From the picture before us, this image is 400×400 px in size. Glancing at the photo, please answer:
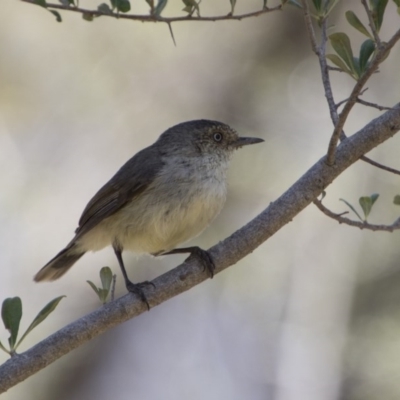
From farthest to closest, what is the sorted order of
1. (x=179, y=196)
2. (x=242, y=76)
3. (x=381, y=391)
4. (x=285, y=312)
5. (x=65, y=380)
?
1. (x=242, y=76)
2. (x=65, y=380)
3. (x=285, y=312)
4. (x=381, y=391)
5. (x=179, y=196)

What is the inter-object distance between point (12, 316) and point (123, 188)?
174 centimetres

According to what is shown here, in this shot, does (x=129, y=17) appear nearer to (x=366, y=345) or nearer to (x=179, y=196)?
(x=179, y=196)

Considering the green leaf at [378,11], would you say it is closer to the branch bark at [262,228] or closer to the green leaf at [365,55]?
the green leaf at [365,55]

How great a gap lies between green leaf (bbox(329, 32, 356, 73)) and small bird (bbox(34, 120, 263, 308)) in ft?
4.34

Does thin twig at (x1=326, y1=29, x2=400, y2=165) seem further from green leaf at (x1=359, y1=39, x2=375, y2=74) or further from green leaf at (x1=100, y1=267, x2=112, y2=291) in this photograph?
green leaf at (x1=100, y1=267, x2=112, y2=291)

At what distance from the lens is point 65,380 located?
746 cm

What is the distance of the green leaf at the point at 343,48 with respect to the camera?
335 cm

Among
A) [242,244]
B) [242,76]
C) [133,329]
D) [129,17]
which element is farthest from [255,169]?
[129,17]

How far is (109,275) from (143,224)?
886mm

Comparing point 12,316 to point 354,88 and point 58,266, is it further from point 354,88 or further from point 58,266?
point 58,266

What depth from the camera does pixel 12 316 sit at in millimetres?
3281

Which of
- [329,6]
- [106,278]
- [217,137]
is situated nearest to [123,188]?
[217,137]

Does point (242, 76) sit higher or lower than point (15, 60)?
lower

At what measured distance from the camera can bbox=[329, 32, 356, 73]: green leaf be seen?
11.0 feet
